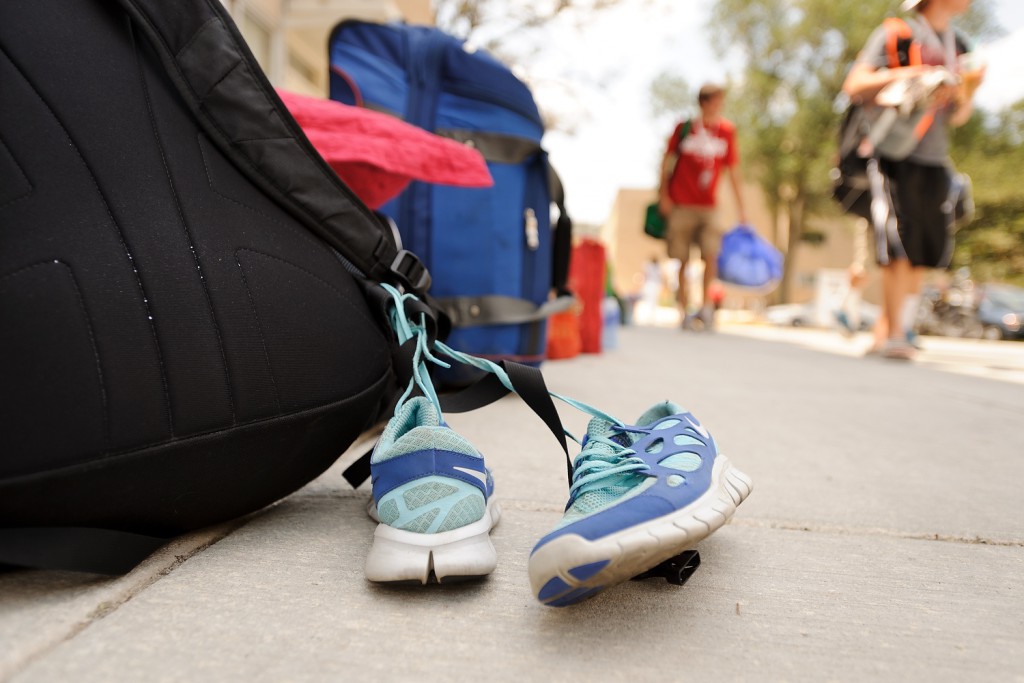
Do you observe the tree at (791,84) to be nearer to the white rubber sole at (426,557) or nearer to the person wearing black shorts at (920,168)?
the person wearing black shorts at (920,168)

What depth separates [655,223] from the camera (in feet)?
18.6

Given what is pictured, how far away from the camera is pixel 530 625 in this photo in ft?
2.37

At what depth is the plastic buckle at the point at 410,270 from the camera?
45.7 inches

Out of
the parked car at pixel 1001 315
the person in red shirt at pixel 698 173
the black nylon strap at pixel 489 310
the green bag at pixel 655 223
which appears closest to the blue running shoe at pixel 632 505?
the black nylon strap at pixel 489 310

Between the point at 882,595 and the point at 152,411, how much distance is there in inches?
34.9

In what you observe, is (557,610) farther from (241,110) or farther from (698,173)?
(698,173)

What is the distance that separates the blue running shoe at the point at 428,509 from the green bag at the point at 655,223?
16.4 feet

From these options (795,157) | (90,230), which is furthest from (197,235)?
(795,157)

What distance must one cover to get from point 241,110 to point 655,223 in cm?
504

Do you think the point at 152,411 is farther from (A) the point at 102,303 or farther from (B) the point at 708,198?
(B) the point at 708,198

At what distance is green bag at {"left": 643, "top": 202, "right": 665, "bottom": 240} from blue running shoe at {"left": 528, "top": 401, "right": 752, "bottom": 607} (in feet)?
15.9

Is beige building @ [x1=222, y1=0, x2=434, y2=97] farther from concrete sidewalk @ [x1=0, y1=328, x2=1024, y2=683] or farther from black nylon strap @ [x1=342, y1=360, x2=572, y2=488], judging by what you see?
concrete sidewalk @ [x1=0, y1=328, x2=1024, y2=683]

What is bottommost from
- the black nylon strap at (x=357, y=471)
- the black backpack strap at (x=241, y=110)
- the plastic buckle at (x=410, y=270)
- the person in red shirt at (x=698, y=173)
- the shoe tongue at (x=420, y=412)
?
the black nylon strap at (x=357, y=471)

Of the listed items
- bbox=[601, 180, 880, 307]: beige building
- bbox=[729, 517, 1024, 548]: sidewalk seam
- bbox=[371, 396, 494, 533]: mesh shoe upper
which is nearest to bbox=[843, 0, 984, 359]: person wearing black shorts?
bbox=[729, 517, 1024, 548]: sidewalk seam
